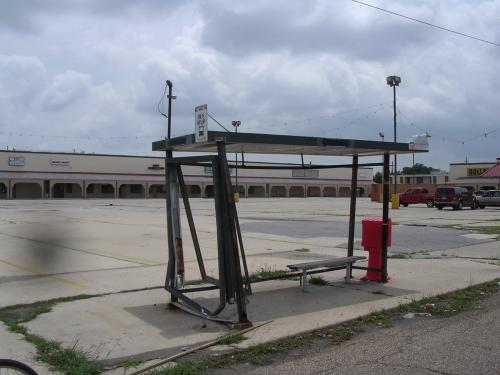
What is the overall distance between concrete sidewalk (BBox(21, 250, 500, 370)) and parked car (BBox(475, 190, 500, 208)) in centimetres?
3663

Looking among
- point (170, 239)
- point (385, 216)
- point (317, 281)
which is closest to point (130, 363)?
point (170, 239)

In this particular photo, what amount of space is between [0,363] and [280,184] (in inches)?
4059

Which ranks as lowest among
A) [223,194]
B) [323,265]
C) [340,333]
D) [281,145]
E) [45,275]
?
[340,333]

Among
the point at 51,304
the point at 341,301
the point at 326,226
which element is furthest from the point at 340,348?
the point at 326,226

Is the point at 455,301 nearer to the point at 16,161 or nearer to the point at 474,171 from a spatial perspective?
the point at 16,161

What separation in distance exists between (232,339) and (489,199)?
4286 cm

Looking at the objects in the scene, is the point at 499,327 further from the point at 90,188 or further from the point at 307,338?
the point at 90,188

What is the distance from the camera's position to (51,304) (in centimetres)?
786

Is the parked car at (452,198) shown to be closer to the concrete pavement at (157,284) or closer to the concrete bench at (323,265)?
the concrete pavement at (157,284)

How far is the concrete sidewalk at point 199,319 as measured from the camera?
240 inches

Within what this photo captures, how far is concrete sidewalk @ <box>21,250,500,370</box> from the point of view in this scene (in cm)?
609

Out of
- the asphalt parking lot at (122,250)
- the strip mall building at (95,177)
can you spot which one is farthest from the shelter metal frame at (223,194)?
the strip mall building at (95,177)

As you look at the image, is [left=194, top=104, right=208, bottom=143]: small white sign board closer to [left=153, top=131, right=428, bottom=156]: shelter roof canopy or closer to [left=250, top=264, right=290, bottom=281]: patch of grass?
[left=153, top=131, right=428, bottom=156]: shelter roof canopy

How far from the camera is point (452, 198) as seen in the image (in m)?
41.3
